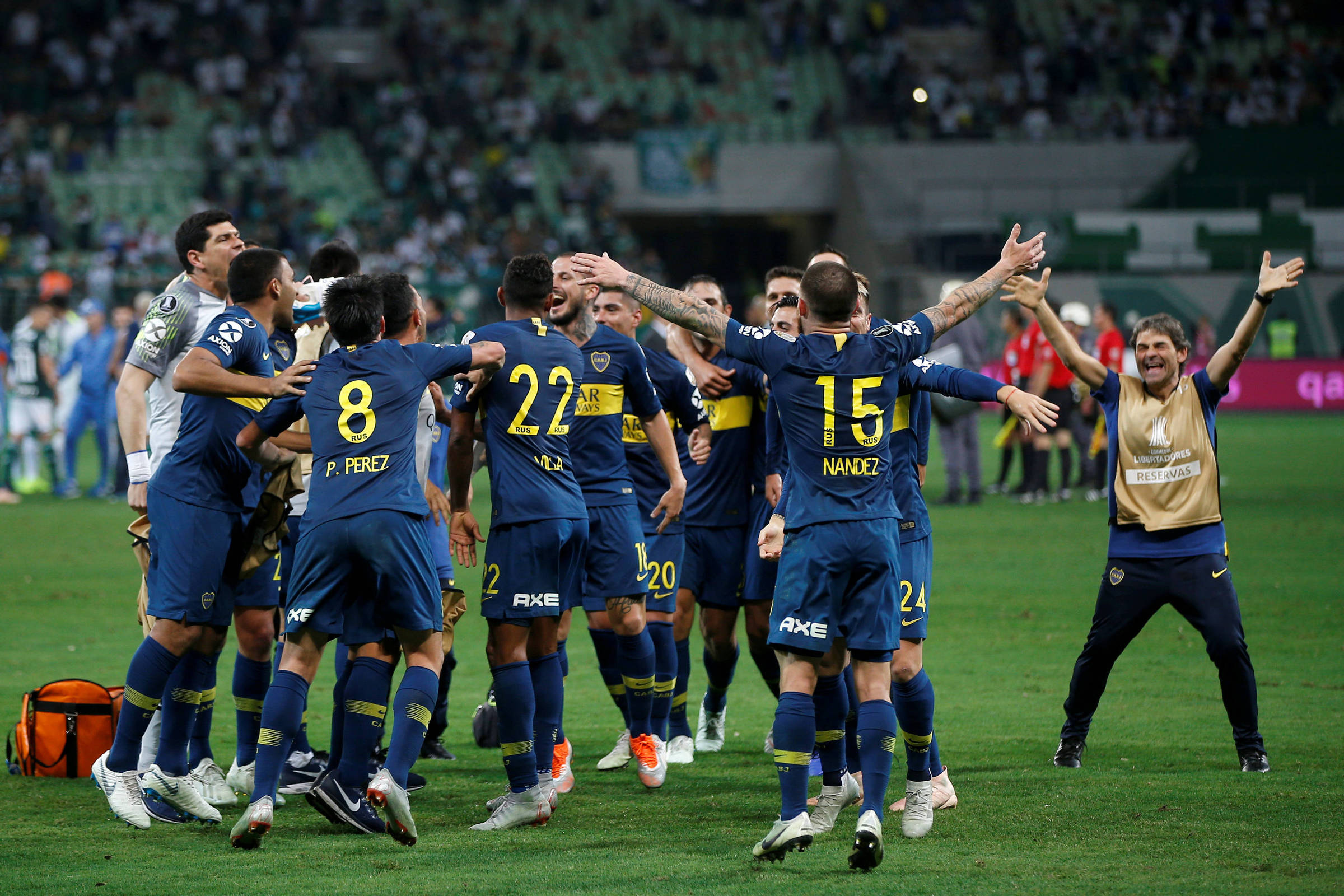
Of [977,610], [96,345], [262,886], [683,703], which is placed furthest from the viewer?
[96,345]

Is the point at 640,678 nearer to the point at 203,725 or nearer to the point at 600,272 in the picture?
the point at 203,725

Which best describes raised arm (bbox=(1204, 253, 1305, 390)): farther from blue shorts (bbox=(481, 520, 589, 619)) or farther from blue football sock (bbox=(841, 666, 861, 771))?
blue shorts (bbox=(481, 520, 589, 619))

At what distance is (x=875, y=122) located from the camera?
42.0 m

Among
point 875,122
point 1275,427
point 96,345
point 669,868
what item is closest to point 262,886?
point 669,868

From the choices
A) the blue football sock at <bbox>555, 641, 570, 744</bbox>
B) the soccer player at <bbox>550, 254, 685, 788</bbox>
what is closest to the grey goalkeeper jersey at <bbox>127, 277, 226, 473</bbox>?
the soccer player at <bbox>550, 254, 685, 788</bbox>

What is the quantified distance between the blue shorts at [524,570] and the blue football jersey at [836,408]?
3.68ft

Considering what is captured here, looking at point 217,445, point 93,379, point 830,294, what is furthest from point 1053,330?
point 93,379

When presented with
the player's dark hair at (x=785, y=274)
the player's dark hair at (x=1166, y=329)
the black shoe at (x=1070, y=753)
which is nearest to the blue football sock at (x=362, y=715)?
the player's dark hair at (x=785, y=274)

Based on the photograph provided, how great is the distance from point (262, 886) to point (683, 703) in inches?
124

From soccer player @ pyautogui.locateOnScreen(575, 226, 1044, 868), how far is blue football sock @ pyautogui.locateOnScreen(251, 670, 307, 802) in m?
1.87

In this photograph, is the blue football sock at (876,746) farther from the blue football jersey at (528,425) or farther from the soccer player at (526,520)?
the blue football jersey at (528,425)

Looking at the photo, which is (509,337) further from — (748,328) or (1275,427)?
(1275,427)

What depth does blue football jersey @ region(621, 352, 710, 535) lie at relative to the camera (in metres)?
7.66

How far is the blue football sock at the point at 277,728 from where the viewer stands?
18.4 ft
